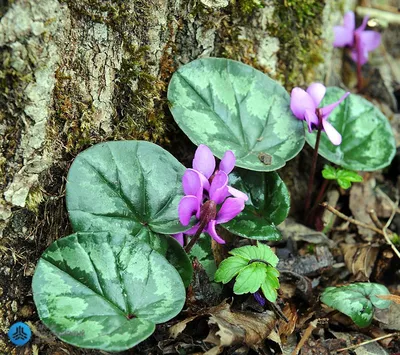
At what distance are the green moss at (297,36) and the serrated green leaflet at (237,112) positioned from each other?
0.90ft

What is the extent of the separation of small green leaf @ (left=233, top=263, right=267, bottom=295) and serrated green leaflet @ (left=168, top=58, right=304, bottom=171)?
42 cm

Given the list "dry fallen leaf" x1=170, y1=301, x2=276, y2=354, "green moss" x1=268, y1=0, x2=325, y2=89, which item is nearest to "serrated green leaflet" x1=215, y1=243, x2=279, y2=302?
"dry fallen leaf" x1=170, y1=301, x2=276, y2=354

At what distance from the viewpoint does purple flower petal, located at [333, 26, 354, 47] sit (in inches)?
119

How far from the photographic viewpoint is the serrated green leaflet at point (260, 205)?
2199mm

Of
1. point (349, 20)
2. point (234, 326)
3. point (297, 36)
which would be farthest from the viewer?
point (349, 20)

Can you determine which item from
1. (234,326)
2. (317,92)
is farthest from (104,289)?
(317,92)

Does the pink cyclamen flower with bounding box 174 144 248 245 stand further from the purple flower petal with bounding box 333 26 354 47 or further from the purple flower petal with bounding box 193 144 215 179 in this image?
the purple flower petal with bounding box 333 26 354 47

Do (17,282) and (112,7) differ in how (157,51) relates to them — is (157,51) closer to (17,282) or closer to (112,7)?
(112,7)

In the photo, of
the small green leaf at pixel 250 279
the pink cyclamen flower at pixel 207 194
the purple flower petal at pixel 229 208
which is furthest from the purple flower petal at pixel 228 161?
the small green leaf at pixel 250 279

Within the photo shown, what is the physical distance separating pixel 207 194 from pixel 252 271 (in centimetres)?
31

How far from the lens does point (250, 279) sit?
1.94 m

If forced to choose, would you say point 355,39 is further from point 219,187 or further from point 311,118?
point 219,187

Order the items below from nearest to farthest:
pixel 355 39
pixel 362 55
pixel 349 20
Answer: pixel 349 20 < pixel 355 39 < pixel 362 55
